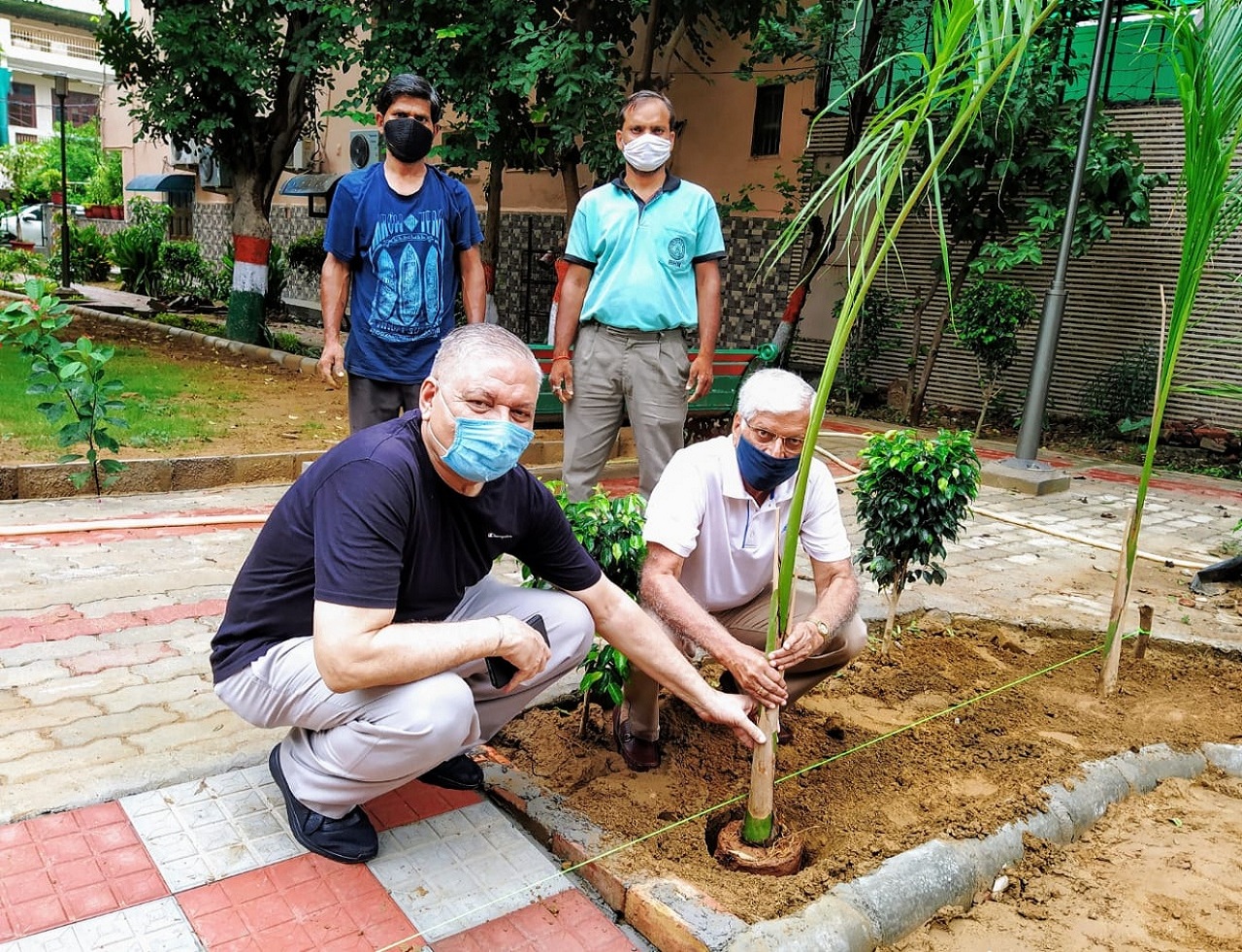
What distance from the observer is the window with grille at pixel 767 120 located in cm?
1191

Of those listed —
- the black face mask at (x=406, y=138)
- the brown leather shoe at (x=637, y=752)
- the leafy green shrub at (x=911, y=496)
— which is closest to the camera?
the brown leather shoe at (x=637, y=752)

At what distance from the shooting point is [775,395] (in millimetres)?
2814

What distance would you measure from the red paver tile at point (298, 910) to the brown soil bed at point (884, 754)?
61 cm

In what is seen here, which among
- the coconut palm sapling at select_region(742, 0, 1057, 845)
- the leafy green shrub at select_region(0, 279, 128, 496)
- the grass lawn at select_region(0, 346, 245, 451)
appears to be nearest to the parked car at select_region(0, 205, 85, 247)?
the grass lawn at select_region(0, 346, 245, 451)

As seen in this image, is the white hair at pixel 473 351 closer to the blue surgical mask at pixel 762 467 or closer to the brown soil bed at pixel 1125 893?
the blue surgical mask at pixel 762 467

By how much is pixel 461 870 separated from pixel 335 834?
1.04ft

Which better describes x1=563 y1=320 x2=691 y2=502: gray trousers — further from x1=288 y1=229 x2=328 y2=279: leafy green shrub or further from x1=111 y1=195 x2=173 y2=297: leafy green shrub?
x1=111 y1=195 x2=173 y2=297: leafy green shrub

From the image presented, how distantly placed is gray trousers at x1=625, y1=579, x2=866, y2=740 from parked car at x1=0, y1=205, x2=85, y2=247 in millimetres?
31091

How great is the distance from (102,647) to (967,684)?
10.5 ft

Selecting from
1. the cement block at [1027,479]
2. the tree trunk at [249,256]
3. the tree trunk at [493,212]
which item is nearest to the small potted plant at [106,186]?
the tree trunk at [249,256]

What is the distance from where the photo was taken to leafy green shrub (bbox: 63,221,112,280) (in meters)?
23.5

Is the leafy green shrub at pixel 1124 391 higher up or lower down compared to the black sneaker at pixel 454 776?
higher up

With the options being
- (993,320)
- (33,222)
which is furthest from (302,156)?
(33,222)

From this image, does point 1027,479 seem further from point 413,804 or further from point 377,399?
point 413,804
